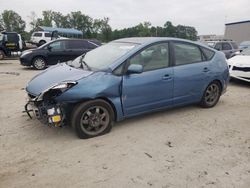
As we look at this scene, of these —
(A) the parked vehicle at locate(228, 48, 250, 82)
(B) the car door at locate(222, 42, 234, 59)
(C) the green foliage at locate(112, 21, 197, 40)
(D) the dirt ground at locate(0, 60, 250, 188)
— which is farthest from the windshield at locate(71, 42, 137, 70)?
(C) the green foliage at locate(112, 21, 197, 40)

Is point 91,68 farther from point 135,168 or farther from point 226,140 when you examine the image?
point 226,140

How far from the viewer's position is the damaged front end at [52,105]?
4066mm

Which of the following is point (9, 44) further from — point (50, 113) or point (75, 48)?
point (50, 113)

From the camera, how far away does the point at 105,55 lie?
199 inches

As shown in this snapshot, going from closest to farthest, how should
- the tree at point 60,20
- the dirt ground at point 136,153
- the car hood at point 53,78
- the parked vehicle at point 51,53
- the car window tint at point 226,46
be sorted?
the dirt ground at point 136,153 < the car hood at point 53,78 < the parked vehicle at point 51,53 < the car window tint at point 226,46 < the tree at point 60,20

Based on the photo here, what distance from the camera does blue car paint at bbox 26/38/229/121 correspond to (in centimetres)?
421

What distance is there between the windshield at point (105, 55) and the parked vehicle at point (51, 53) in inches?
299

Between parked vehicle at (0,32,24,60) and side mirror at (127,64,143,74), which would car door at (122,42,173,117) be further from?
parked vehicle at (0,32,24,60)

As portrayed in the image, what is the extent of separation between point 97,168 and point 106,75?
154 cm

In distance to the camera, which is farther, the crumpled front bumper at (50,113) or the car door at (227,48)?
the car door at (227,48)

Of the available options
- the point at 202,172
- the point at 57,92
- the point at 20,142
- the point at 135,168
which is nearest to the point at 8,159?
the point at 20,142

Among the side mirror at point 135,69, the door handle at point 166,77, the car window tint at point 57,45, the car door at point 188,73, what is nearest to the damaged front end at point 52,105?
the side mirror at point 135,69

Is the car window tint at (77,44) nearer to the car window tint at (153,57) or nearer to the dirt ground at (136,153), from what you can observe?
the dirt ground at (136,153)

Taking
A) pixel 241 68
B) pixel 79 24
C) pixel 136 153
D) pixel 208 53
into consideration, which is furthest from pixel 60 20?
pixel 136 153
